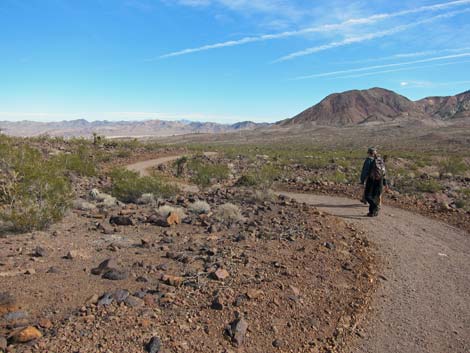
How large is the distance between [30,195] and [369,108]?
18180 centimetres

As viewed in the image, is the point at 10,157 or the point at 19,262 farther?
the point at 10,157

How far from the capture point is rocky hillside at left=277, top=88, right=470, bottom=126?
534 ft

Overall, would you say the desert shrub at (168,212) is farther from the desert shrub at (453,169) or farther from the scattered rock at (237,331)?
the desert shrub at (453,169)

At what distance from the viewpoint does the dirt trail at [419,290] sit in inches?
183

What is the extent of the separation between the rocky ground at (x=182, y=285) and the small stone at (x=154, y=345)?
10mm

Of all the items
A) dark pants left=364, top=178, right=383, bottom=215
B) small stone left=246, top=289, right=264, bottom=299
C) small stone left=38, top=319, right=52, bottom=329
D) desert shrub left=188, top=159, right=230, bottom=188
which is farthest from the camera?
desert shrub left=188, top=159, right=230, bottom=188

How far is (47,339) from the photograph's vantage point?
12.2ft

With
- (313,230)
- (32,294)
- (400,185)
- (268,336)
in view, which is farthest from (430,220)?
(32,294)

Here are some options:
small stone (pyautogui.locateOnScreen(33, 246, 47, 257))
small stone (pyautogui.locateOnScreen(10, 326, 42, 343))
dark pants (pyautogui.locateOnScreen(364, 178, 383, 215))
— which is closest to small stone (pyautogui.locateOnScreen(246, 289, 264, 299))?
small stone (pyautogui.locateOnScreen(10, 326, 42, 343))

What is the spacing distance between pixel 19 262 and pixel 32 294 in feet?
4.44

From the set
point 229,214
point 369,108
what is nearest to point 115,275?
point 229,214

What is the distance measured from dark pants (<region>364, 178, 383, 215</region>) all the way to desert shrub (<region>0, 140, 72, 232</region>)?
7.82m

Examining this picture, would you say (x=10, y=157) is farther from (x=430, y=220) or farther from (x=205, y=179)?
(x=430, y=220)

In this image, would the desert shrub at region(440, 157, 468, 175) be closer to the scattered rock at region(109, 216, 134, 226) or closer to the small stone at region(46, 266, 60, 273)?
the scattered rock at region(109, 216, 134, 226)
